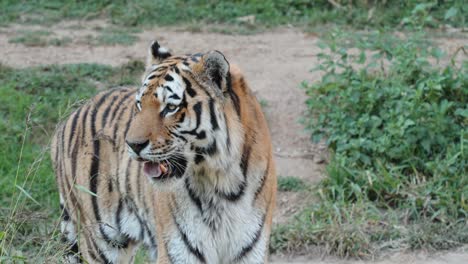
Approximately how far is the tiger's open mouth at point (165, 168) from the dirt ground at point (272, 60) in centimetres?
200

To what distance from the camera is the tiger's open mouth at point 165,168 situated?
11.6 ft

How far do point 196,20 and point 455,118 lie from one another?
12.2 ft

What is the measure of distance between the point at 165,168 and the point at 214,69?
Result: 0.43 metres

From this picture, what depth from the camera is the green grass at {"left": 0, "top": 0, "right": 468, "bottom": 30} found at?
920 cm

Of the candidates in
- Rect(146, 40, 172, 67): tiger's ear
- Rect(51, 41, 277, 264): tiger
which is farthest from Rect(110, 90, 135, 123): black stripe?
Rect(146, 40, 172, 67): tiger's ear

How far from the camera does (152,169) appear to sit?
3547 millimetres

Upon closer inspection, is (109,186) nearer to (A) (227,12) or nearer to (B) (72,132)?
(B) (72,132)

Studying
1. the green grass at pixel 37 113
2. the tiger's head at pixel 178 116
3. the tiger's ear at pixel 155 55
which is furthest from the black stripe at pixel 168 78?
the green grass at pixel 37 113

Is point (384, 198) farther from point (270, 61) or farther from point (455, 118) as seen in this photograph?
point (270, 61)

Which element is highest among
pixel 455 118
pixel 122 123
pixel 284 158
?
pixel 122 123

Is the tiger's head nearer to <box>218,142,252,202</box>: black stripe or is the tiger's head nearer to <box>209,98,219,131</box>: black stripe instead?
<box>209,98,219,131</box>: black stripe

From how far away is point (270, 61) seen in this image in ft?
26.5

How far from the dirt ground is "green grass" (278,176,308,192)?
0.05 m

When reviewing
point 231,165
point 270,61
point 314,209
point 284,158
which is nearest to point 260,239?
point 231,165
